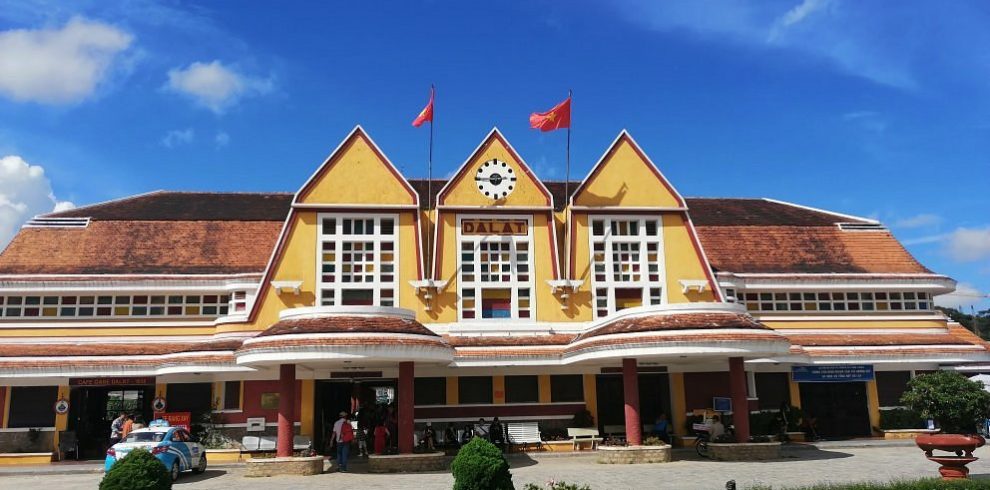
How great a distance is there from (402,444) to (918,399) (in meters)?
15.1

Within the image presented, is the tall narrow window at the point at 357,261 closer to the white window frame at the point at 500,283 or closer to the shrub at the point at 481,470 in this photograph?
the white window frame at the point at 500,283

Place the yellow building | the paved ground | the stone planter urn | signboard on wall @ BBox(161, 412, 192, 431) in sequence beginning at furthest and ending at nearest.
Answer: the yellow building
signboard on wall @ BBox(161, 412, 192, 431)
the paved ground
the stone planter urn

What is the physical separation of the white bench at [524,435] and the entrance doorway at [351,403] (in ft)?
13.3

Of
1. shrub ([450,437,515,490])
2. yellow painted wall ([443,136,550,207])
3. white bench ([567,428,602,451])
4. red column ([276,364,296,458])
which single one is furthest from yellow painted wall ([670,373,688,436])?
shrub ([450,437,515,490])

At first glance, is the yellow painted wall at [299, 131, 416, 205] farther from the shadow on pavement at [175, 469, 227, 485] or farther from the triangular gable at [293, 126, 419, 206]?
the shadow on pavement at [175, 469, 227, 485]

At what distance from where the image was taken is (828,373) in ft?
96.7

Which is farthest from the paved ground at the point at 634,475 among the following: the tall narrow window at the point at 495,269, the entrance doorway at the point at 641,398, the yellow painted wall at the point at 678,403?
the tall narrow window at the point at 495,269

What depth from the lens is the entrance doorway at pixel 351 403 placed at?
27048mm

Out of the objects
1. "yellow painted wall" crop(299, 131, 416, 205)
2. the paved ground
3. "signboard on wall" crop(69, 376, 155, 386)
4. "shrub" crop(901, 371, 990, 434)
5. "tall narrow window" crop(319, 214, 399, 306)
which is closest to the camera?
the paved ground

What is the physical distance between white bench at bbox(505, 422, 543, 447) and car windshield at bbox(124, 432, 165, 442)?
11164mm

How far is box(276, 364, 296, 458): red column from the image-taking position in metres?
21.5

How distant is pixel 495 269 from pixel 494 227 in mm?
1647

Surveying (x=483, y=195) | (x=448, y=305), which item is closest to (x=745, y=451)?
(x=448, y=305)

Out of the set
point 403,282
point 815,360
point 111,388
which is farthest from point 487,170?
point 111,388
